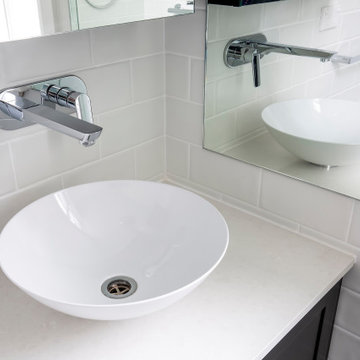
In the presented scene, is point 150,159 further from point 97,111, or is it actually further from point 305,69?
point 305,69

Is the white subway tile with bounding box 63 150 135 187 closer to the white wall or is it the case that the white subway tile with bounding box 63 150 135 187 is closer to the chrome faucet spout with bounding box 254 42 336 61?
the white wall

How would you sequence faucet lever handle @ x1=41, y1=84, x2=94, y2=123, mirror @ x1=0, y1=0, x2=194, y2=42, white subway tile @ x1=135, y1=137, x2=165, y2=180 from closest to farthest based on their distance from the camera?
mirror @ x1=0, y1=0, x2=194, y2=42 → faucet lever handle @ x1=41, y1=84, x2=94, y2=123 → white subway tile @ x1=135, y1=137, x2=165, y2=180

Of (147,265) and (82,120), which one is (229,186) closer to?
(147,265)

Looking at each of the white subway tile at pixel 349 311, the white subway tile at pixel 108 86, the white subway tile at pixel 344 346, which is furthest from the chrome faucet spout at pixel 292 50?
the white subway tile at pixel 344 346

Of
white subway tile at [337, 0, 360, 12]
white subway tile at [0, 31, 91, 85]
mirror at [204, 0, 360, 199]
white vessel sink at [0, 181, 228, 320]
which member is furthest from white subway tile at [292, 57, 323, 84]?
white subway tile at [0, 31, 91, 85]

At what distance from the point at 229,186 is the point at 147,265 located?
1.20ft

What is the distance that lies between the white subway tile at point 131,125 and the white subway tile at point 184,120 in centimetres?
2

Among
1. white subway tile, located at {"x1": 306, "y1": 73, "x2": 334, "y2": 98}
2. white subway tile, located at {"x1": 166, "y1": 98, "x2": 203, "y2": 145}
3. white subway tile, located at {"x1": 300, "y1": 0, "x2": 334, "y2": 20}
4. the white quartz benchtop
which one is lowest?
the white quartz benchtop

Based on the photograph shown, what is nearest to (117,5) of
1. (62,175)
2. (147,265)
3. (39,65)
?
(39,65)

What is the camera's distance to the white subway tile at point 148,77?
3.90 feet

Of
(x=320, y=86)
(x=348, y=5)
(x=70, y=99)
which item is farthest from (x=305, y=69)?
(x=70, y=99)

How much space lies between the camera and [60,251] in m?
0.97

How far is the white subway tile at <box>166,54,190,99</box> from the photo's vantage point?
3.99 feet

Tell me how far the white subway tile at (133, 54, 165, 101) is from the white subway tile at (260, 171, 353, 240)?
365mm
